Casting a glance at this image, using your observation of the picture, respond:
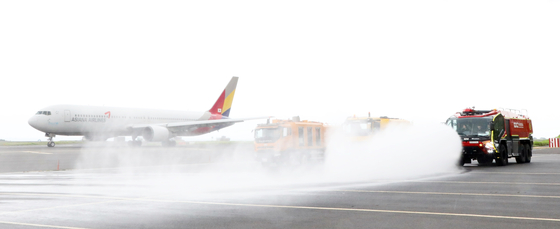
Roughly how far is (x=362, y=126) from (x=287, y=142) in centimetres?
450

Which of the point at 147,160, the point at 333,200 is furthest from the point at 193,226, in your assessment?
the point at 147,160

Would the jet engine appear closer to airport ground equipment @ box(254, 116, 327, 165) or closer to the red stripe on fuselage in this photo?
the red stripe on fuselage

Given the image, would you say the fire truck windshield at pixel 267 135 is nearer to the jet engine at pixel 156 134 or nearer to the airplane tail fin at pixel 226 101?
the jet engine at pixel 156 134

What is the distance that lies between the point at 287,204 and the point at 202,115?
2055 inches

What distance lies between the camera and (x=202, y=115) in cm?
6209

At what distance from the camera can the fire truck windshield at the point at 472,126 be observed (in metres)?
24.9

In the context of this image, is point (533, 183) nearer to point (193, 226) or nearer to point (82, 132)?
point (193, 226)

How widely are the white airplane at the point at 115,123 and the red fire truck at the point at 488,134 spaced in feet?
103

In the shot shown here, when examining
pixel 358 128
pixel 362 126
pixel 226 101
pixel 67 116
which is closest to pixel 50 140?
pixel 67 116

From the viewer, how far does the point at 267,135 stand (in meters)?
23.8

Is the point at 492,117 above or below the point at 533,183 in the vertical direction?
above

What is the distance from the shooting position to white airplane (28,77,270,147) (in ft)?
145

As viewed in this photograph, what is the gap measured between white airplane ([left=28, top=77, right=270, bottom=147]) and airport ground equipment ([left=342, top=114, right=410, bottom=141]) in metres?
27.7

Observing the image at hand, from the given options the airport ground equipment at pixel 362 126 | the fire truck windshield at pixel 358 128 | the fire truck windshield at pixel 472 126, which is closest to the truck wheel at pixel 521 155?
Answer: the fire truck windshield at pixel 472 126
